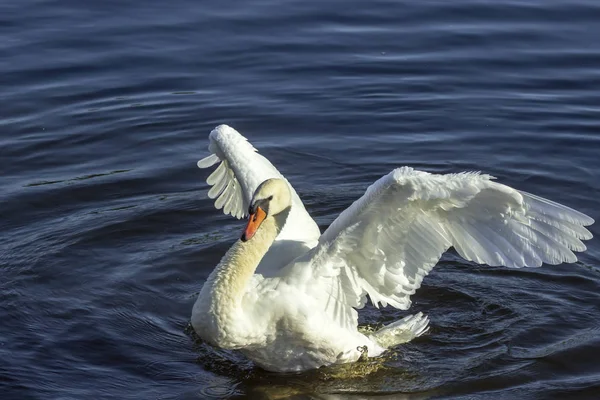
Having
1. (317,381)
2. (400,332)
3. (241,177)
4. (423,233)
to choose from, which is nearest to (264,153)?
(241,177)

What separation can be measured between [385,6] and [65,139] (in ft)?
21.7

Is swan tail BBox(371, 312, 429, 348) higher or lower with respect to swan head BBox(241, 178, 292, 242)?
lower

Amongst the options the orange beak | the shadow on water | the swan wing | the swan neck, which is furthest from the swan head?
the shadow on water

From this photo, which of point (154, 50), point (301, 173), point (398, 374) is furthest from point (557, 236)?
point (154, 50)

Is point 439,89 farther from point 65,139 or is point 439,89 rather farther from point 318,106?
point 65,139

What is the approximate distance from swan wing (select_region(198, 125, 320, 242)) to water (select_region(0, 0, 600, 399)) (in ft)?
2.17

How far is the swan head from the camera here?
8.06 metres

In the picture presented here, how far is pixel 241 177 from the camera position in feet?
31.8

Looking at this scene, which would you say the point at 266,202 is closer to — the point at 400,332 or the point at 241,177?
the point at 241,177

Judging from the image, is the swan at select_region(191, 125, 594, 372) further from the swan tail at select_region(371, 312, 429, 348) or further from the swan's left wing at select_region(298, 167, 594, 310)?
the swan tail at select_region(371, 312, 429, 348)

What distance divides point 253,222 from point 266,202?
0.61ft

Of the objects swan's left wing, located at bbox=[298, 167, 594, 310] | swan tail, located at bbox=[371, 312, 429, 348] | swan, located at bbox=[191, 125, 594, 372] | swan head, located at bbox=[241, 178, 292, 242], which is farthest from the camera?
swan tail, located at bbox=[371, 312, 429, 348]

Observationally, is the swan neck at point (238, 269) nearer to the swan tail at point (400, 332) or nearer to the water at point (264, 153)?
the water at point (264, 153)

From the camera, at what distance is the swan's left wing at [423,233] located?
759cm
